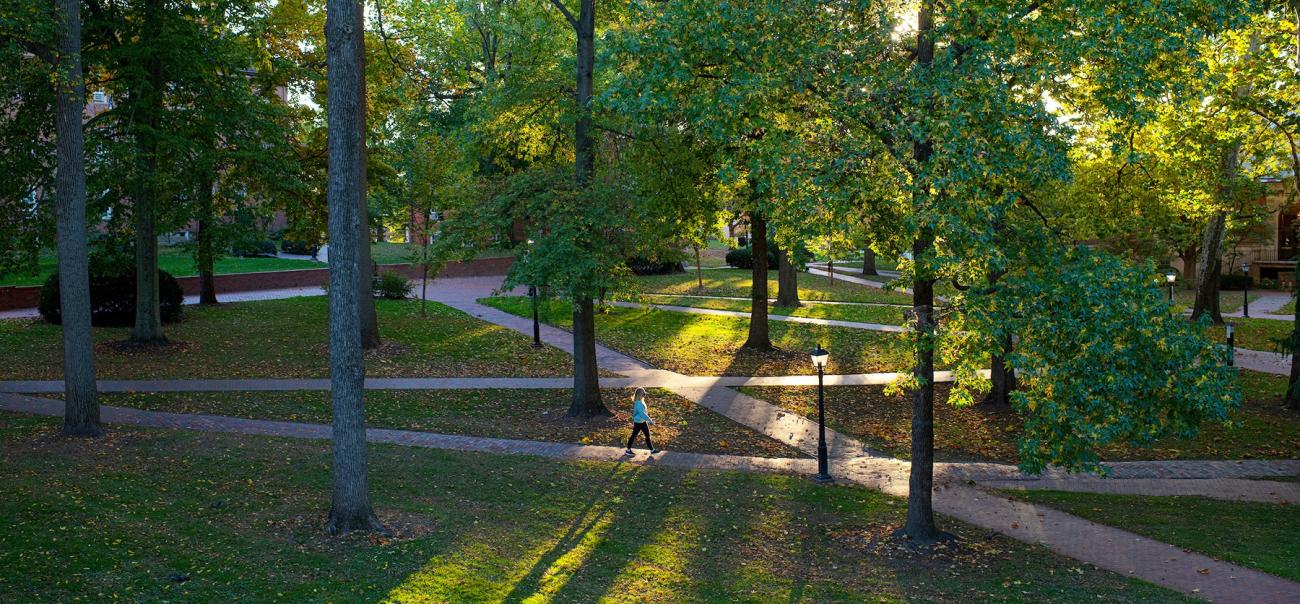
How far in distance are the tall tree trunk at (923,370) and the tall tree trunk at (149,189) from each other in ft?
46.0

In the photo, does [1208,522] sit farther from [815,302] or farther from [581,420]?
[815,302]

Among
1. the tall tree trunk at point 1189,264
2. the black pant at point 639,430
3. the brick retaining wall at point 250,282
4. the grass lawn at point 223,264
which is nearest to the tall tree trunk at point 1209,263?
the tall tree trunk at point 1189,264

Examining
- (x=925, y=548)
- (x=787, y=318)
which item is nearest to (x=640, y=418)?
(x=925, y=548)

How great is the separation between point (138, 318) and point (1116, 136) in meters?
19.6

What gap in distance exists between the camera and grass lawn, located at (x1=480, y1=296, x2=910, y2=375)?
22.5 m

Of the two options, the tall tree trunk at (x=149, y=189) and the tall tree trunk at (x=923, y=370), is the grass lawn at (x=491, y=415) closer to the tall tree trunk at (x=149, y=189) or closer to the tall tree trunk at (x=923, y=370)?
the tall tree trunk at (x=149, y=189)

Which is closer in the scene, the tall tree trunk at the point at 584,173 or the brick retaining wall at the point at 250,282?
the tall tree trunk at the point at 584,173

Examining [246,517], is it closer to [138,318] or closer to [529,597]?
[529,597]

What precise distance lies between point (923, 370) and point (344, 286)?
21.3 feet

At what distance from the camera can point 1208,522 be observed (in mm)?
12352

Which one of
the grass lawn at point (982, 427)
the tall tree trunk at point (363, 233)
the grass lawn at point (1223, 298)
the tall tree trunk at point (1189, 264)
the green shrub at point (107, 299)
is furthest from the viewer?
the tall tree trunk at point (1189, 264)

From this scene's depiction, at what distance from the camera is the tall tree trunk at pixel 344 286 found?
10133 mm

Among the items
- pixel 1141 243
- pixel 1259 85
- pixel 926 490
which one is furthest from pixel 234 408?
pixel 1141 243

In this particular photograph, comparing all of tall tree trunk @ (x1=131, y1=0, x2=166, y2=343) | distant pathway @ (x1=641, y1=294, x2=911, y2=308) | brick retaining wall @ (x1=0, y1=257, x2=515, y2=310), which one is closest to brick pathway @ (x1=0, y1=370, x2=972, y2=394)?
tall tree trunk @ (x1=131, y1=0, x2=166, y2=343)
